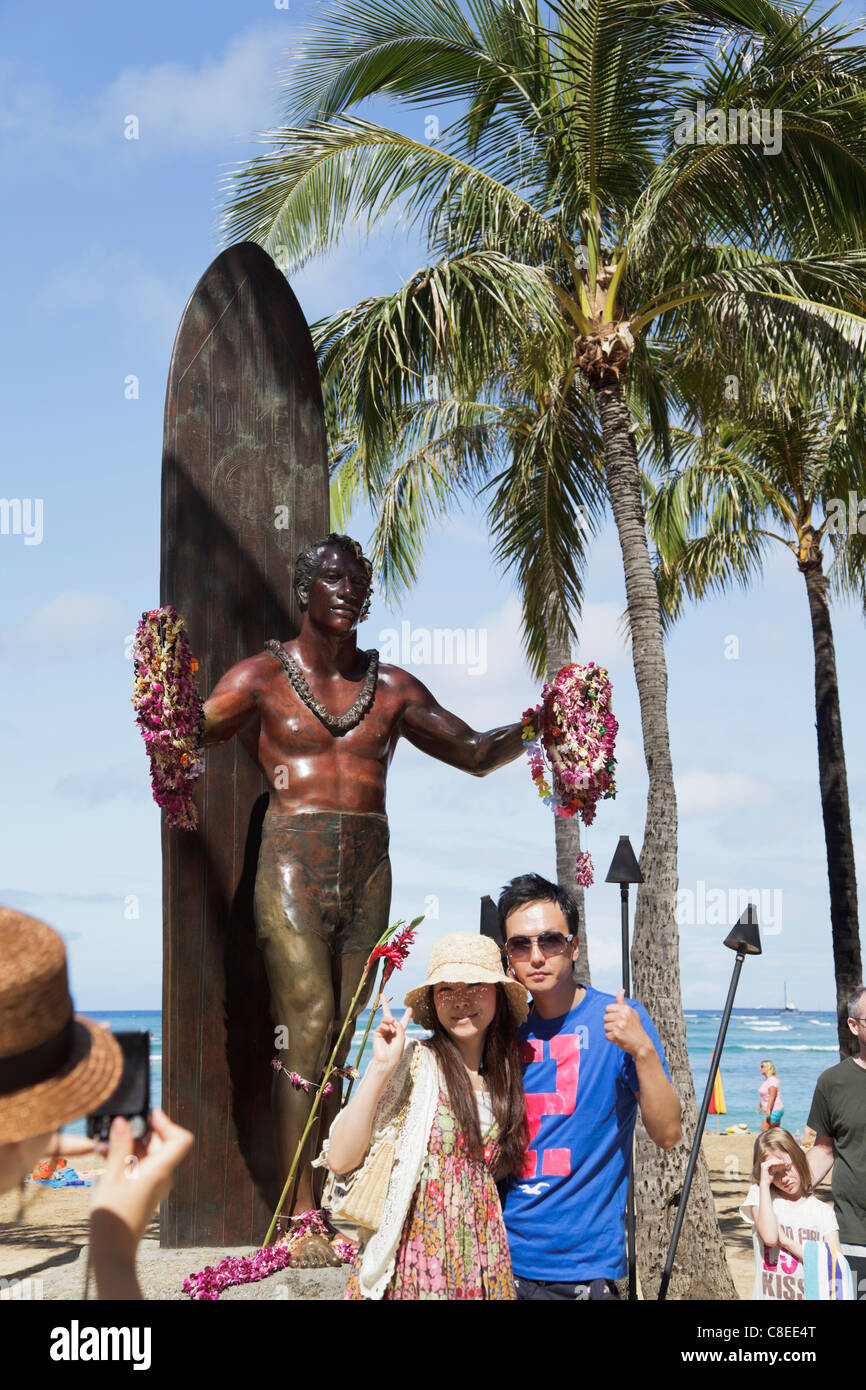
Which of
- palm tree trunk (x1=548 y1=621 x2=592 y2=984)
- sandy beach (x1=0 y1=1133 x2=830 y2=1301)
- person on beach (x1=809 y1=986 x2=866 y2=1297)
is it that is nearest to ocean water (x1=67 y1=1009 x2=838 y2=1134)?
sandy beach (x1=0 y1=1133 x2=830 y2=1301)

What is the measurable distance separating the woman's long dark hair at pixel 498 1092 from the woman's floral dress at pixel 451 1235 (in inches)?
1.7

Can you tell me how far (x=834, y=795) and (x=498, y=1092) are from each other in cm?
1490

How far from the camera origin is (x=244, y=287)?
5637 mm

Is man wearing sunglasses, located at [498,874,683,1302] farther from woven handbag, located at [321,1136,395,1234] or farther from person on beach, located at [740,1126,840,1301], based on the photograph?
person on beach, located at [740,1126,840,1301]

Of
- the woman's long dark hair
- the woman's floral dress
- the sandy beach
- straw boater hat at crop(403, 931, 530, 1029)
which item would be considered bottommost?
the sandy beach

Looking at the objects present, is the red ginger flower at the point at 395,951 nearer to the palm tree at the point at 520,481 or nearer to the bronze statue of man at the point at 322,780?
the bronze statue of man at the point at 322,780

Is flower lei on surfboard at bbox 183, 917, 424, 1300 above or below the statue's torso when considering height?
below

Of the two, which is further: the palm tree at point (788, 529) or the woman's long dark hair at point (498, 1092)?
the palm tree at point (788, 529)

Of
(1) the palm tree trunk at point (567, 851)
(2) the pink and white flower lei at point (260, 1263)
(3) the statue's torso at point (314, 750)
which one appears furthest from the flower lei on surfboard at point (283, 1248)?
(1) the palm tree trunk at point (567, 851)

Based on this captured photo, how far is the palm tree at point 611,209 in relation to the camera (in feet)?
31.1

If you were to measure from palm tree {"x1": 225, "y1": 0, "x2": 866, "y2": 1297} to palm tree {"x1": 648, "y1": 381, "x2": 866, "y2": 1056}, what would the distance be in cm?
458

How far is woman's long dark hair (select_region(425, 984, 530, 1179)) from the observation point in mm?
2805
